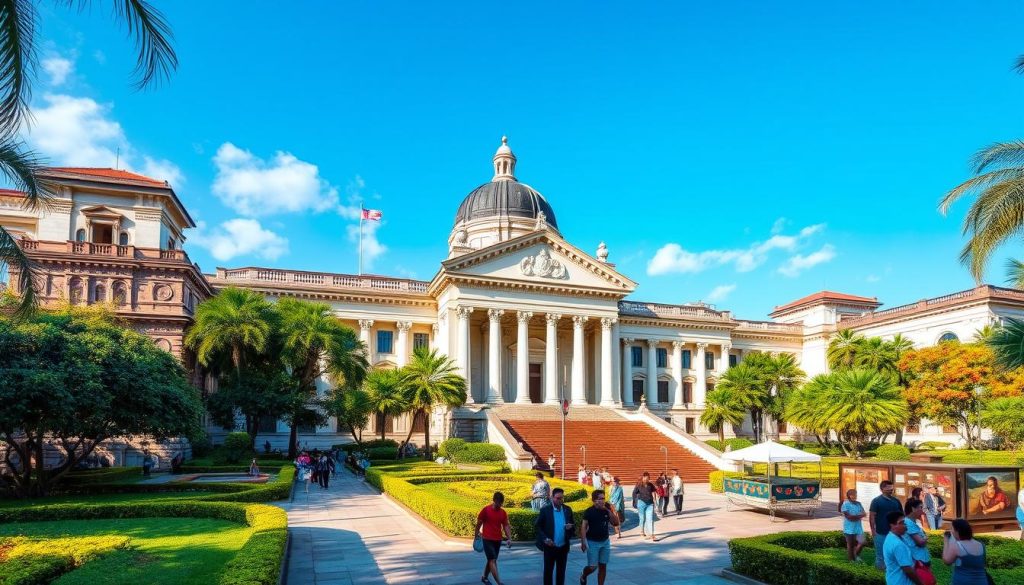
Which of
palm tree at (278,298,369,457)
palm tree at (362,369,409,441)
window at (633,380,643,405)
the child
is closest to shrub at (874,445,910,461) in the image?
window at (633,380,643,405)

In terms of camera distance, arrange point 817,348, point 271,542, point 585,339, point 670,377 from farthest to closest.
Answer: point 817,348 → point 670,377 → point 585,339 → point 271,542

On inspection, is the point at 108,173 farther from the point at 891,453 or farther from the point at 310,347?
the point at 891,453

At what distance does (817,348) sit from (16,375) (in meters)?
62.4

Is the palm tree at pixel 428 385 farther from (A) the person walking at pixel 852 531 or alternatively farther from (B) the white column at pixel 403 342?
(A) the person walking at pixel 852 531

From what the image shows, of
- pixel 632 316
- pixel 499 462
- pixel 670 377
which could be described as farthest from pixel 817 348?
pixel 499 462

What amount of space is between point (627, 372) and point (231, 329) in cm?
3361

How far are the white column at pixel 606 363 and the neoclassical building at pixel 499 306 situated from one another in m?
0.10

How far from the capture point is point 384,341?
168ft

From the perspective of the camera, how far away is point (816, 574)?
10711 millimetres

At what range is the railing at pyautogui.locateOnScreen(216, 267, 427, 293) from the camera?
47.2 meters

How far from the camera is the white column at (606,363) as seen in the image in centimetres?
4994

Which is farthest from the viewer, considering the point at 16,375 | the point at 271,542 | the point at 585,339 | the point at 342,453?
the point at 585,339

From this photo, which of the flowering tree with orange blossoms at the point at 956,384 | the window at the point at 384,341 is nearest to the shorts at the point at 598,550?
the window at the point at 384,341

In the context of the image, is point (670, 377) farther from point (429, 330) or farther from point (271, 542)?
point (271, 542)
